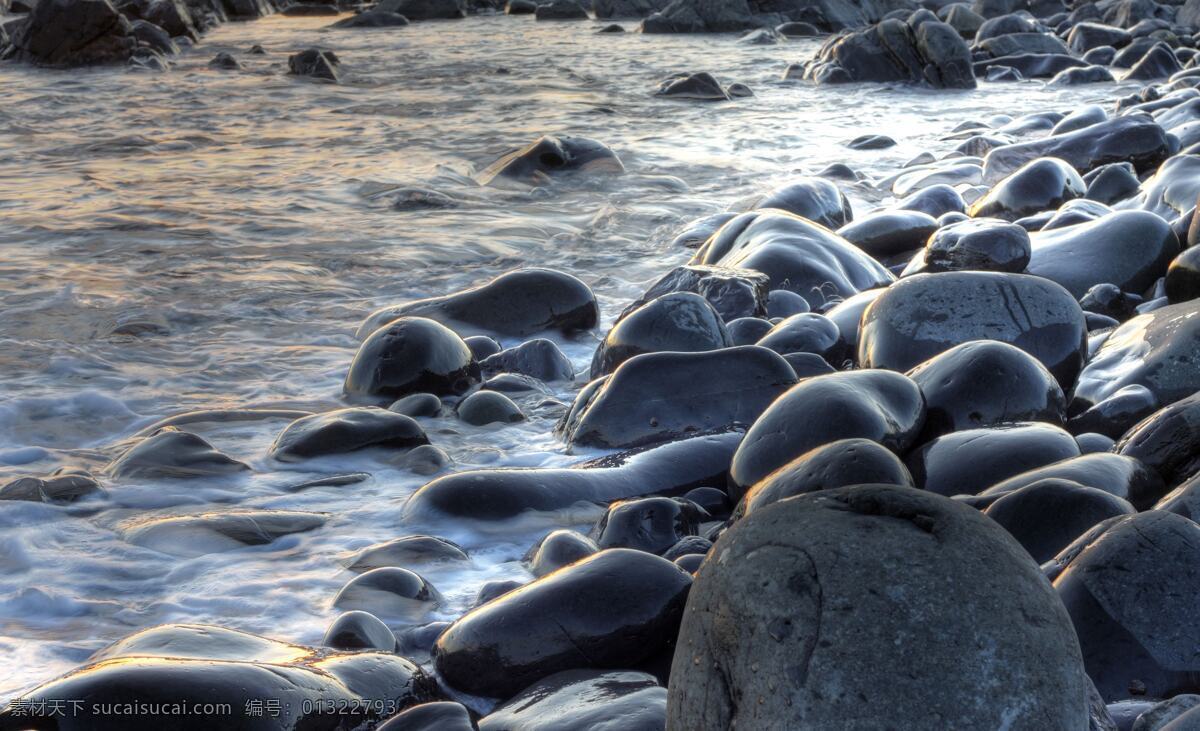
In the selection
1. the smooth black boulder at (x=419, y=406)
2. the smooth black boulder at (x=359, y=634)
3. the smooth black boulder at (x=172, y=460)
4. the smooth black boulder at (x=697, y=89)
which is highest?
the smooth black boulder at (x=359, y=634)

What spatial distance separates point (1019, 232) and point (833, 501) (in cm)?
333

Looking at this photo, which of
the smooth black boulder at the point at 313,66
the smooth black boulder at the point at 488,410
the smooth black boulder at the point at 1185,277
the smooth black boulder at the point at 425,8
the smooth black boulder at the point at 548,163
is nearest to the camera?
the smooth black boulder at the point at 488,410

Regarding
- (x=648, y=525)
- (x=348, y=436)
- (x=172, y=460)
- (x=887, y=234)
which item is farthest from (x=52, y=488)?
(x=887, y=234)

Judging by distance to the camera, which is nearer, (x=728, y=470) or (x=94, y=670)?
(x=94, y=670)

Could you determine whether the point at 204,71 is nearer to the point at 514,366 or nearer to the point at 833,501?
the point at 514,366

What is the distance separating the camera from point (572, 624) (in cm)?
228

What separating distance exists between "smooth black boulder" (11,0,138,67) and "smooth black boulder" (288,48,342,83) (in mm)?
2813

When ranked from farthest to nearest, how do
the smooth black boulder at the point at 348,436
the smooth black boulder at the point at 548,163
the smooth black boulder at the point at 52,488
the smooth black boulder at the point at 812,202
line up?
the smooth black boulder at the point at 548,163 → the smooth black boulder at the point at 812,202 → the smooth black boulder at the point at 348,436 → the smooth black boulder at the point at 52,488

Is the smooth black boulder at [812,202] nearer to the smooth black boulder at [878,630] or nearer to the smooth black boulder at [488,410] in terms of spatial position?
the smooth black boulder at [488,410]

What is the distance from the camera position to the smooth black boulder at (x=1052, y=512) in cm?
230

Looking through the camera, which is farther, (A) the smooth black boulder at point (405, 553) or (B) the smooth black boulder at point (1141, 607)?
(A) the smooth black boulder at point (405, 553)

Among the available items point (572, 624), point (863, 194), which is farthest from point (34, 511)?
point (863, 194)

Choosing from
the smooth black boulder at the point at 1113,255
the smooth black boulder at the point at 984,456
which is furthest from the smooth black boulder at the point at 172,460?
the smooth black boulder at the point at 1113,255

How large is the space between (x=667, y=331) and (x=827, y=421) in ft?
4.27
